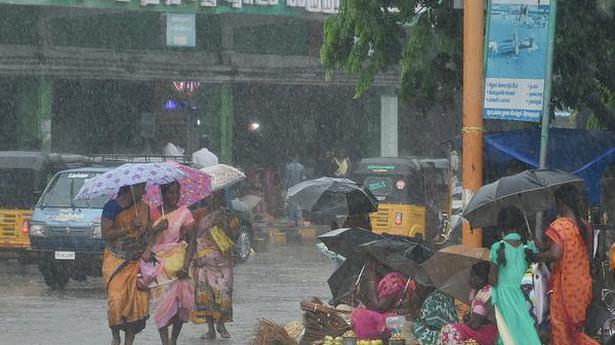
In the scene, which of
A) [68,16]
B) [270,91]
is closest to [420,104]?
[68,16]

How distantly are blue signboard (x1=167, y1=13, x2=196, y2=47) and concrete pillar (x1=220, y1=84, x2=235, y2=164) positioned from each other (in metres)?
2.39

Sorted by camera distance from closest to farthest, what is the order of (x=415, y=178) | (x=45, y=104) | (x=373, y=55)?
(x=373, y=55) → (x=415, y=178) → (x=45, y=104)

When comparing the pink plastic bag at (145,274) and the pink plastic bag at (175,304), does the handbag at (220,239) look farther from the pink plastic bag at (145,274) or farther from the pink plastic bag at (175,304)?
the pink plastic bag at (145,274)

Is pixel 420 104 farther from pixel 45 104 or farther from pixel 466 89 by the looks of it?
pixel 45 104

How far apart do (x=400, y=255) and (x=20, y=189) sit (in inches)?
496

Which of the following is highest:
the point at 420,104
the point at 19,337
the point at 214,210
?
the point at 420,104

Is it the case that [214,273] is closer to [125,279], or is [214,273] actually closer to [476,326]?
[125,279]

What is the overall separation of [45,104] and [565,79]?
20.9 meters

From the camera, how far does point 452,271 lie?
9578 millimetres

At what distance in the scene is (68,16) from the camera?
31938mm

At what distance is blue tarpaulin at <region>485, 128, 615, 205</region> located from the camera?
11797 millimetres

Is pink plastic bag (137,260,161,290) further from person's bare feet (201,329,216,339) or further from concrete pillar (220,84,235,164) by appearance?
concrete pillar (220,84,235,164)

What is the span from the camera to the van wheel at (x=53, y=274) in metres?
18.8

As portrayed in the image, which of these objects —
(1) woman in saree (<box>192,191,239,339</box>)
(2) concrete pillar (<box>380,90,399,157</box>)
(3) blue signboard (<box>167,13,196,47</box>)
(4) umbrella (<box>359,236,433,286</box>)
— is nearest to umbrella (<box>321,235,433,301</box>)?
(4) umbrella (<box>359,236,433,286</box>)
